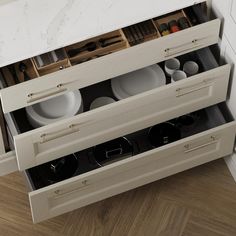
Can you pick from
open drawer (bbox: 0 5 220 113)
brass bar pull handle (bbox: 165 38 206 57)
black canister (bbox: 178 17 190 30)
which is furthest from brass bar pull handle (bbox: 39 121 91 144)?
black canister (bbox: 178 17 190 30)

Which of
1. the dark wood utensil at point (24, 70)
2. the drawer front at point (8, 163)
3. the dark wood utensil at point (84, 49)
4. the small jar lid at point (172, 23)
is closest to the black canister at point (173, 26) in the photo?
the small jar lid at point (172, 23)

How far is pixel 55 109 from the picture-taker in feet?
7.50

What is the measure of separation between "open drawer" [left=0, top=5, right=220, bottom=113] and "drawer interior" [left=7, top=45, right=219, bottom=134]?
0.26ft

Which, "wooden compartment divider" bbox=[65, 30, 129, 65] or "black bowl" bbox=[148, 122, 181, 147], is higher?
"wooden compartment divider" bbox=[65, 30, 129, 65]

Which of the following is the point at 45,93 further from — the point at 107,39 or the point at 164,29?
the point at 164,29

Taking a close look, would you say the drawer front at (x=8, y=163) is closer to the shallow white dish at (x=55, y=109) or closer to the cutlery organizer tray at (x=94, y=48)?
the shallow white dish at (x=55, y=109)

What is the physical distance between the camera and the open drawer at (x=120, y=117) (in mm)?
2100

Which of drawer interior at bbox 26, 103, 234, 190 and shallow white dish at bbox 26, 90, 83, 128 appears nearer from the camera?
shallow white dish at bbox 26, 90, 83, 128

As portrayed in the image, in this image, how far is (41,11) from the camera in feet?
6.75

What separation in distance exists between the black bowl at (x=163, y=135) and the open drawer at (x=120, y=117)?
147mm

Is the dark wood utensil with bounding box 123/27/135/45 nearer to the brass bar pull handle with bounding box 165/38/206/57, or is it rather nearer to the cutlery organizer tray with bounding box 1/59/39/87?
the brass bar pull handle with bounding box 165/38/206/57

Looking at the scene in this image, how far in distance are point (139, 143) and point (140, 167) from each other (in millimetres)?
144

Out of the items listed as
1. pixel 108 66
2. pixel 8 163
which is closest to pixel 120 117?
pixel 108 66

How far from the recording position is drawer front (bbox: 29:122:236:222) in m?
2.20
